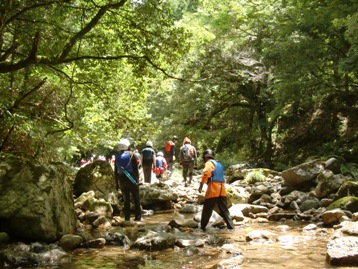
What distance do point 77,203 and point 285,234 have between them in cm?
518

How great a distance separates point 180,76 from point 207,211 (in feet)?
30.0

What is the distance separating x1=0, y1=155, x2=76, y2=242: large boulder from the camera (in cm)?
608

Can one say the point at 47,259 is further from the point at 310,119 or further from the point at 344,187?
the point at 310,119

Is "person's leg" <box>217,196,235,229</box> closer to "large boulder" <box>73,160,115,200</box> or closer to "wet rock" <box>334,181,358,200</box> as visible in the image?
"wet rock" <box>334,181,358,200</box>

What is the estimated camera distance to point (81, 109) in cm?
1342

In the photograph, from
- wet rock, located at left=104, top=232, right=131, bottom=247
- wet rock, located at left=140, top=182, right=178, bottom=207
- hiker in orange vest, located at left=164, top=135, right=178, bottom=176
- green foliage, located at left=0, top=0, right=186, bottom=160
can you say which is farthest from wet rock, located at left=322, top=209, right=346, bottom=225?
hiker in orange vest, located at left=164, top=135, right=178, bottom=176

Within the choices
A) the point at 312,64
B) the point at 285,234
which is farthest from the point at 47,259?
the point at 312,64

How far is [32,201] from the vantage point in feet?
20.4

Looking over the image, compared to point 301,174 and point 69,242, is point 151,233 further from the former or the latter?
point 301,174

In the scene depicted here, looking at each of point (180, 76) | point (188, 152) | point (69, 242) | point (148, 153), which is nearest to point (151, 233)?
point (69, 242)

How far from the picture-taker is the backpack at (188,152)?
14095mm

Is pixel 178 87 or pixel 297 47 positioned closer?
pixel 297 47

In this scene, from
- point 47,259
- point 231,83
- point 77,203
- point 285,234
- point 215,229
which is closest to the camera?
point 47,259

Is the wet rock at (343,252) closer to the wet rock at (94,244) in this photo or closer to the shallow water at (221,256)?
the shallow water at (221,256)
